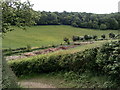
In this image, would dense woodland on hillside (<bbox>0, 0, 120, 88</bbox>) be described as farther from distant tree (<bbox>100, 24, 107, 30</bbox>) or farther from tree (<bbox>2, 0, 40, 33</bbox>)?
distant tree (<bbox>100, 24, 107, 30</bbox>)

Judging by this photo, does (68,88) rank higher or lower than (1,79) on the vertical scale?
lower

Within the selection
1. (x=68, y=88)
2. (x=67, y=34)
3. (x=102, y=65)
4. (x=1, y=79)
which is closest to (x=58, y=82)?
(x=68, y=88)

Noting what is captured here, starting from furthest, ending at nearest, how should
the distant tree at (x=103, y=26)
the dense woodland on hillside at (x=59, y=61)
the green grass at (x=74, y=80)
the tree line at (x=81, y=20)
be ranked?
the tree line at (x=81, y=20) < the distant tree at (x=103, y=26) < the green grass at (x=74, y=80) < the dense woodland on hillside at (x=59, y=61)

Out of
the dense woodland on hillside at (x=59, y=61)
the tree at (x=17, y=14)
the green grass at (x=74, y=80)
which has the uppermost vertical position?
the tree at (x=17, y=14)

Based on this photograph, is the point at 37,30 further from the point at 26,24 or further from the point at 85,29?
the point at 26,24

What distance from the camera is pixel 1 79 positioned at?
15.5 ft

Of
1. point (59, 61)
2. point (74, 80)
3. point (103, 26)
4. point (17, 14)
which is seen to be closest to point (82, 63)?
point (74, 80)

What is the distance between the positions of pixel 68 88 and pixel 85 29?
62.8 m

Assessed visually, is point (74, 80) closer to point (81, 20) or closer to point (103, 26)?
point (103, 26)

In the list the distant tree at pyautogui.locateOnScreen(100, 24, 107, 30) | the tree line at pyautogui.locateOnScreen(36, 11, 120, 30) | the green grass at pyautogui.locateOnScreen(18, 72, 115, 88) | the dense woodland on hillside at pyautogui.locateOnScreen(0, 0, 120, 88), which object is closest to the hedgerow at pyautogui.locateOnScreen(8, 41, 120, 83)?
the dense woodland on hillside at pyautogui.locateOnScreen(0, 0, 120, 88)

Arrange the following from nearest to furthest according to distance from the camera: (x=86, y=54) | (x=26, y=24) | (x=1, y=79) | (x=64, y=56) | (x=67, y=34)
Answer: (x=1, y=79) → (x=86, y=54) → (x=26, y=24) → (x=64, y=56) → (x=67, y=34)

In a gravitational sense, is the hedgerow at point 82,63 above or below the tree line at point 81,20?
below

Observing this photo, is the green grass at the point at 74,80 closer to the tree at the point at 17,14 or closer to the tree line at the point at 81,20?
the tree at the point at 17,14

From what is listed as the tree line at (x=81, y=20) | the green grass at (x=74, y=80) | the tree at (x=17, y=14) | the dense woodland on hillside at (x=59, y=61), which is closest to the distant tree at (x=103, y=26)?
the tree line at (x=81, y=20)
